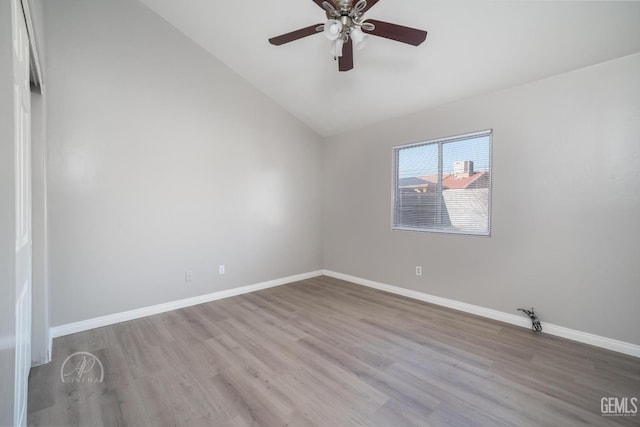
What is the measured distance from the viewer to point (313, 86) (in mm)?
3666

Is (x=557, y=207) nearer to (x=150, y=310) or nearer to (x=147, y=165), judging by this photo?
(x=147, y=165)

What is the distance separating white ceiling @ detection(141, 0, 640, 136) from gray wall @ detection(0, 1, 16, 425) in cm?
242

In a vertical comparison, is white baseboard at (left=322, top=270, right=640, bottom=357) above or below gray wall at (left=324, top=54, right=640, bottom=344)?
below

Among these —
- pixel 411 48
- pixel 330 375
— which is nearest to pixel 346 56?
pixel 411 48

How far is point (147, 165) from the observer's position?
3.06m

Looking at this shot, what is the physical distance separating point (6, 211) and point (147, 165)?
245cm

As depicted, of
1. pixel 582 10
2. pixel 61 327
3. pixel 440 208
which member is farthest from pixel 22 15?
pixel 440 208

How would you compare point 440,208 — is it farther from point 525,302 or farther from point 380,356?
point 380,356

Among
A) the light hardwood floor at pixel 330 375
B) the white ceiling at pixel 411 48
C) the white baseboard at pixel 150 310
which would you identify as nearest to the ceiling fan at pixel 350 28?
the white ceiling at pixel 411 48

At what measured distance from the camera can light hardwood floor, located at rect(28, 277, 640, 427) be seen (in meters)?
1.63

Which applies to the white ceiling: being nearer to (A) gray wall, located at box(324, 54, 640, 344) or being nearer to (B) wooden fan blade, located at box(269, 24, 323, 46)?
(A) gray wall, located at box(324, 54, 640, 344)

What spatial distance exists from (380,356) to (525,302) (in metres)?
1.70

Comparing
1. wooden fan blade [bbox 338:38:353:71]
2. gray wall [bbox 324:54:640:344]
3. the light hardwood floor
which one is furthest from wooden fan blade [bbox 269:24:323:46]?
the light hardwood floor

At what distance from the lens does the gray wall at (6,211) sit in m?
0.83
